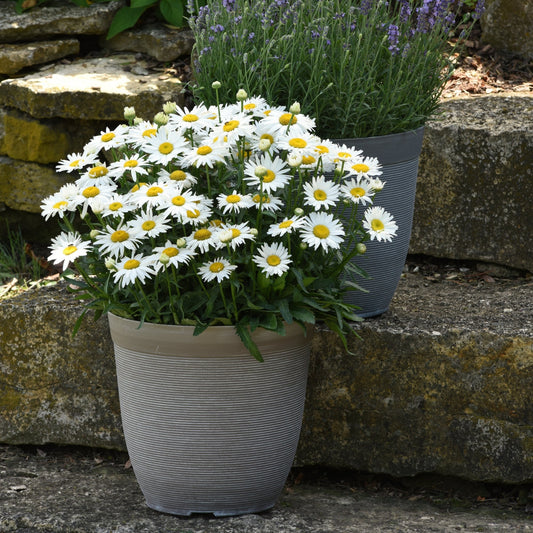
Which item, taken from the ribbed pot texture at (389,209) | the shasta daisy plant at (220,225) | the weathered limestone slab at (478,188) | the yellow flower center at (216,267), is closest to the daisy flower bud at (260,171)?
the shasta daisy plant at (220,225)

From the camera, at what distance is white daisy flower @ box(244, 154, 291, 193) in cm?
202

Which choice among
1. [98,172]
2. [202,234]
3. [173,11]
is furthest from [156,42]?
[202,234]

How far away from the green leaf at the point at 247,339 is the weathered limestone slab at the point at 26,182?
1.87 meters

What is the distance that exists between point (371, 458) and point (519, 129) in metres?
1.36

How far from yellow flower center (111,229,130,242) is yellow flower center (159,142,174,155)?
Answer: 0.23 meters

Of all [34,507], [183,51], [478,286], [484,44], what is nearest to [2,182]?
[183,51]

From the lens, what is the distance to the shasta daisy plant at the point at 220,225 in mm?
1961

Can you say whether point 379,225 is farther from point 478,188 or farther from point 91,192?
point 478,188

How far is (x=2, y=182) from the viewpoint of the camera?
370 cm

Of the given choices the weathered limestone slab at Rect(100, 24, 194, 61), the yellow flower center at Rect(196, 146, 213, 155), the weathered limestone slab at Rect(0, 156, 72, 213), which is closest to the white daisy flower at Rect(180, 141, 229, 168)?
the yellow flower center at Rect(196, 146, 213, 155)

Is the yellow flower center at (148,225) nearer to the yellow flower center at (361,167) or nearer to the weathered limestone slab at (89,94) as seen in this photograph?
the yellow flower center at (361,167)

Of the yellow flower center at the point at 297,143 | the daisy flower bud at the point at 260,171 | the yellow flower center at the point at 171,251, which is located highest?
the yellow flower center at the point at 297,143

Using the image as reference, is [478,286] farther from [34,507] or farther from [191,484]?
[34,507]

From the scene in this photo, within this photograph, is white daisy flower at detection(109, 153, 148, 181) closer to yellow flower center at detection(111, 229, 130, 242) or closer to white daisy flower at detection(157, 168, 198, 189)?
white daisy flower at detection(157, 168, 198, 189)
